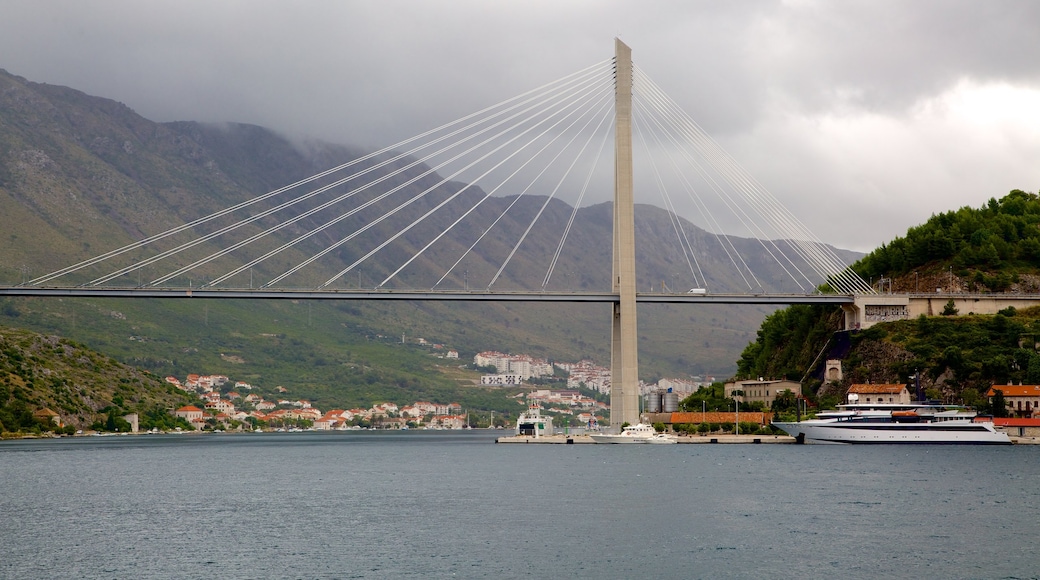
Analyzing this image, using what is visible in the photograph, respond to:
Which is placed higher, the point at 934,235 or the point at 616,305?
the point at 934,235

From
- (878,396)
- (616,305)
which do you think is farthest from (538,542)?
(878,396)

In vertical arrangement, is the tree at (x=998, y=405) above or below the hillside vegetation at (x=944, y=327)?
below

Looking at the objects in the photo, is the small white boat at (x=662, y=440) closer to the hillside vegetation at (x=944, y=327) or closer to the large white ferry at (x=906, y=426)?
the large white ferry at (x=906, y=426)

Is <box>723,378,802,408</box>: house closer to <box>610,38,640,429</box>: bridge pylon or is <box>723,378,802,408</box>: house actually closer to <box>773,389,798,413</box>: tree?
<box>773,389,798,413</box>: tree

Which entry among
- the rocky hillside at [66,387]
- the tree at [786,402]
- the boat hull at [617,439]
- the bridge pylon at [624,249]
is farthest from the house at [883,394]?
the rocky hillside at [66,387]

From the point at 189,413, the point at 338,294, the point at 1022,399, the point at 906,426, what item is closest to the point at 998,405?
the point at 1022,399

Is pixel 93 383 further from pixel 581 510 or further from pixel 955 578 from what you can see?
pixel 955 578

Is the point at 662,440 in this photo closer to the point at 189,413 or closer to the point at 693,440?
the point at 693,440
